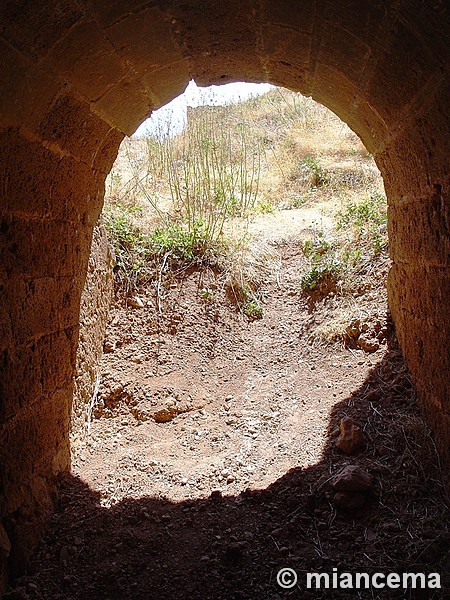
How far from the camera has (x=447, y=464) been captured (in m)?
2.52

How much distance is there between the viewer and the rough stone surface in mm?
3726

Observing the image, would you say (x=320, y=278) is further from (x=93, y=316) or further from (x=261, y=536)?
(x=261, y=536)

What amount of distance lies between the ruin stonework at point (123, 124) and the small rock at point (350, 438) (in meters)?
0.42

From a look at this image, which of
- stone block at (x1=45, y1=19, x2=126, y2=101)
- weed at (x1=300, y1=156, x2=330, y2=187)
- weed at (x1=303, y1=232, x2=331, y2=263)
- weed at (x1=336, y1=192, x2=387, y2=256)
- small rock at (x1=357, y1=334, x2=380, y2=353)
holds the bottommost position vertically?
small rock at (x1=357, y1=334, x2=380, y2=353)

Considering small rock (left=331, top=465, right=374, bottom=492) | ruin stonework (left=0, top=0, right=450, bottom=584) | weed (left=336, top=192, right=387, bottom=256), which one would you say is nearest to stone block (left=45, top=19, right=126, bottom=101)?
ruin stonework (left=0, top=0, right=450, bottom=584)

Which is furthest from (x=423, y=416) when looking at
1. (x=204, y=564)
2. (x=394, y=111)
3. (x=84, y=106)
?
(x=84, y=106)

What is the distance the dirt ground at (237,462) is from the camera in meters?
2.23

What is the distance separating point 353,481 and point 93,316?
2.50 m

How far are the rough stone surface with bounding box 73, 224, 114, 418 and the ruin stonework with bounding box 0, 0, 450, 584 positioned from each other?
698 millimetres

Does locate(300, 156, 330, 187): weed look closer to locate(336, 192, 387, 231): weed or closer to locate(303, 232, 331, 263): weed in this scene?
locate(336, 192, 387, 231): weed

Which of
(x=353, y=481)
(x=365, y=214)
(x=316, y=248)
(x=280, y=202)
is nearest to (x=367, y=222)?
(x=365, y=214)

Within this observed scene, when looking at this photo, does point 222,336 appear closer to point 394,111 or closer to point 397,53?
point 394,111

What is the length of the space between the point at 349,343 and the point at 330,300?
0.71 m

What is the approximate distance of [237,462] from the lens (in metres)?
3.27
